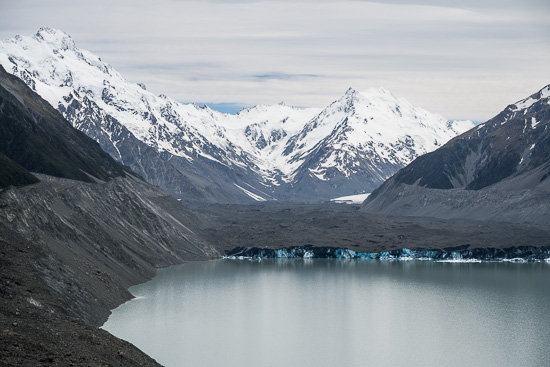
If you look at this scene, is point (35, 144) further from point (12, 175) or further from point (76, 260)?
point (76, 260)

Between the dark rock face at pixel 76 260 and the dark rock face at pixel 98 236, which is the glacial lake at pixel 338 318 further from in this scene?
the dark rock face at pixel 76 260

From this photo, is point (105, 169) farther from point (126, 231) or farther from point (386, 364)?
point (386, 364)

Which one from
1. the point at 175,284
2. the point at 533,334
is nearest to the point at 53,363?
the point at 533,334

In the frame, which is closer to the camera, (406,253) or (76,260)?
(76,260)

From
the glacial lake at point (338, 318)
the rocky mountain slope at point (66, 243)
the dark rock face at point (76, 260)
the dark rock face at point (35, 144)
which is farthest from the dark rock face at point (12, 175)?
the glacial lake at point (338, 318)

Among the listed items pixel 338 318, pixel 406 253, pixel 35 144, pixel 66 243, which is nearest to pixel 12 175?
pixel 66 243

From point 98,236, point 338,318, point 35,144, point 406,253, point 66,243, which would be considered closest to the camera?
point 338,318

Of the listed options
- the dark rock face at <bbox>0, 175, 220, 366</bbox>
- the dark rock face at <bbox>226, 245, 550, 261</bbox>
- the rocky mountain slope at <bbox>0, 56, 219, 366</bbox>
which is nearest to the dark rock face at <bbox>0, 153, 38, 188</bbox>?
the rocky mountain slope at <bbox>0, 56, 219, 366</bbox>
